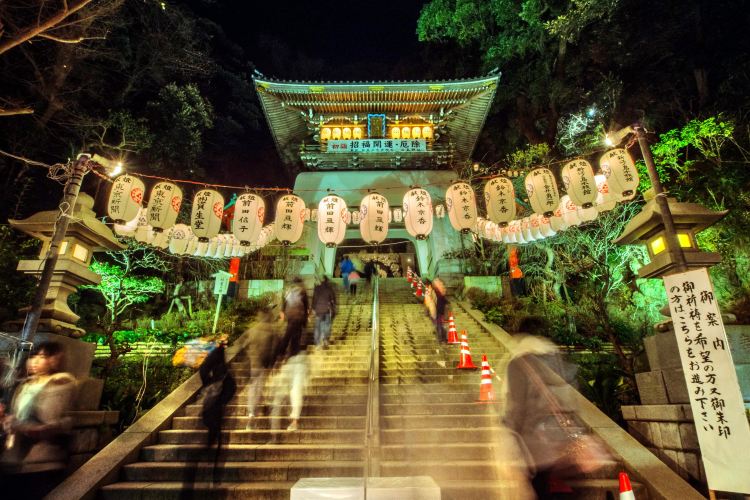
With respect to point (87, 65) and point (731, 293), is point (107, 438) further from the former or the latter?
point (87, 65)

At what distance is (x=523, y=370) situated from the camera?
145 inches

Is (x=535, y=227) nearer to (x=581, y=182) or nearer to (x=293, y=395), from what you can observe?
(x=581, y=182)

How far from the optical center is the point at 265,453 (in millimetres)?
5562

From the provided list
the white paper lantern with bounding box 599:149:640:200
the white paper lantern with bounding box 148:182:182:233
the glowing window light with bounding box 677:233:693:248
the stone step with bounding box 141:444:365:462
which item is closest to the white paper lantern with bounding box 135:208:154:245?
the white paper lantern with bounding box 148:182:182:233

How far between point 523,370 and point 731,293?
28.8 ft

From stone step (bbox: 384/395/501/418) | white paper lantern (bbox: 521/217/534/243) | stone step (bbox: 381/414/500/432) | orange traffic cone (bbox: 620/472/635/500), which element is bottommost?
orange traffic cone (bbox: 620/472/635/500)

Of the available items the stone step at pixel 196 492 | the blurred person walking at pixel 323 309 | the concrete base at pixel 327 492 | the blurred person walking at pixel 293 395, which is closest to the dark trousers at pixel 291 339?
the blurred person walking at pixel 293 395

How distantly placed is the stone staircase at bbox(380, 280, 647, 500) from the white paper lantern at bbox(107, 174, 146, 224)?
652 centimetres

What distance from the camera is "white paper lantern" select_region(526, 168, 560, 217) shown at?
850cm

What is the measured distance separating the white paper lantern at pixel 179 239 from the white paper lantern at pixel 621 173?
36.8 ft

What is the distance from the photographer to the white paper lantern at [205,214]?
881 cm

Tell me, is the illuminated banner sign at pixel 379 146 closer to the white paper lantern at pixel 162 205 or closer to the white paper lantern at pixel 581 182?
the white paper lantern at pixel 162 205

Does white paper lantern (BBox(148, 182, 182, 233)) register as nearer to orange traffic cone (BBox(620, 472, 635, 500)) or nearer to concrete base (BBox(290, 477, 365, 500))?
concrete base (BBox(290, 477, 365, 500))

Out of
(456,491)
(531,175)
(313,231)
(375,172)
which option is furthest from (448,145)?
(456,491)
